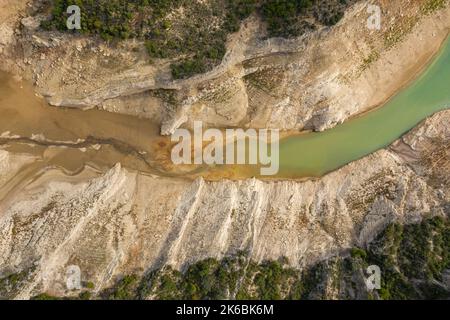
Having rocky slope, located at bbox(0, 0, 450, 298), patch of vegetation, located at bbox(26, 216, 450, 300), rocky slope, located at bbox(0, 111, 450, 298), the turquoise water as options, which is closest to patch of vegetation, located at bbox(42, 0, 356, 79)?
rocky slope, located at bbox(0, 0, 450, 298)

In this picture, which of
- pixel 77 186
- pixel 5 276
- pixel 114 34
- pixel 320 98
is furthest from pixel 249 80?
pixel 5 276

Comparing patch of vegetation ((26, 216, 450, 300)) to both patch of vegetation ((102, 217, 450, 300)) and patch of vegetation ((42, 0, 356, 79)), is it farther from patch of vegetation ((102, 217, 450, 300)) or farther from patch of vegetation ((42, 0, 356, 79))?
patch of vegetation ((42, 0, 356, 79))

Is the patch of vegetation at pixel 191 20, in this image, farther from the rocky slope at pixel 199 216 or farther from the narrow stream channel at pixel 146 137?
the rocky slope at pixel 199 216

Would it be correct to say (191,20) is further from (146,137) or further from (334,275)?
(334,275)

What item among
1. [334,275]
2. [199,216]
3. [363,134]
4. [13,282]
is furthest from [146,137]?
[363,134]

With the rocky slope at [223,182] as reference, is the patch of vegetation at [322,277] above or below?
below

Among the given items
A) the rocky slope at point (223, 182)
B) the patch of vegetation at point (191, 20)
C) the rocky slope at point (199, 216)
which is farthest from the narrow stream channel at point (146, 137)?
the patch of vegetation at point (191, 20)
